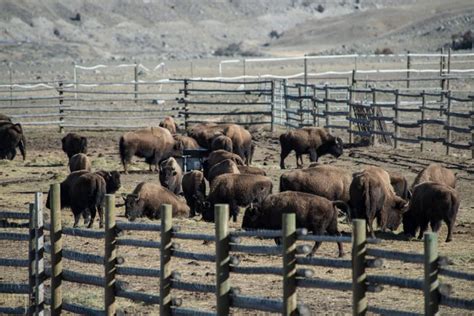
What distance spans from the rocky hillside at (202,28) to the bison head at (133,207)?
6385 centimetres

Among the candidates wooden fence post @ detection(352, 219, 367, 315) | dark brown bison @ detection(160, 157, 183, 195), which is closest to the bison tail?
dark brown bison @ detection(160, 157, 183, 195)

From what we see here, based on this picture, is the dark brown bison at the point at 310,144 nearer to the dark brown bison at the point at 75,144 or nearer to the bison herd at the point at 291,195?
the bison herd at the point at 291,195

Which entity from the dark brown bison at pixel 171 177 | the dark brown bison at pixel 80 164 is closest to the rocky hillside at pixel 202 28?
the dark brown bison at pixel 80 164

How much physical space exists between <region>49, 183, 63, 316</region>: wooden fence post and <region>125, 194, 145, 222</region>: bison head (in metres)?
7.11

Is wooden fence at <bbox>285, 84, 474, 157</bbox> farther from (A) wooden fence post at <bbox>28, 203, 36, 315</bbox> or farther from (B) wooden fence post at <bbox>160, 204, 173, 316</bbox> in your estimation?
(B) wooden fence post at <bbox>160, 204, 173, 316</bbox>

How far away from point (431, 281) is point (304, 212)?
704 centimetres

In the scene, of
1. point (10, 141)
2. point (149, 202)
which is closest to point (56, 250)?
point (149, 202)

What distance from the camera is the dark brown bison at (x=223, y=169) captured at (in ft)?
68.0

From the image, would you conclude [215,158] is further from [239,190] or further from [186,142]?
[186,142]

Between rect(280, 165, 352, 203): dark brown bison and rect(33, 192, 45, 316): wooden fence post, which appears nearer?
rect(33, 192, 45, 316): wooden fence post

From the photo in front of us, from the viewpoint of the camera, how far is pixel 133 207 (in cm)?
1919

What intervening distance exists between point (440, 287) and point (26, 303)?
6360 mm

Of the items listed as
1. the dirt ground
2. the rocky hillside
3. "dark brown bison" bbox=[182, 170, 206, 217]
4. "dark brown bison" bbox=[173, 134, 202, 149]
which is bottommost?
the dirt ground

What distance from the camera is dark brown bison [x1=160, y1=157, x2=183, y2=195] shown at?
22500mm
